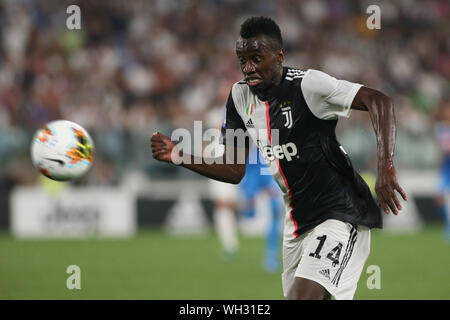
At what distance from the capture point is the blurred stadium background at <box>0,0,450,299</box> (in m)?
9.00

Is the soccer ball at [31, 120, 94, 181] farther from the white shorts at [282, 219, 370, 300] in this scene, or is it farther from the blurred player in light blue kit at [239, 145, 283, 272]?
the blurred player in light blue kit at [239, 145, 283, 272]

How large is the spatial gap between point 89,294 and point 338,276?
365 centimetres

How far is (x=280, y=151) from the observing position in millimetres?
4535

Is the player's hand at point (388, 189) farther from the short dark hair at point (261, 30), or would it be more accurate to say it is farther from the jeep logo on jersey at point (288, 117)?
the short dark hair at point (261, 30)

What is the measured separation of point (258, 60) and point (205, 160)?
743 millimetres

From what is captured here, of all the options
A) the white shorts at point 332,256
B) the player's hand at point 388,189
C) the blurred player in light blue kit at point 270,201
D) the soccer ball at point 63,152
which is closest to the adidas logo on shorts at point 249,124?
the white shorts at point 332,256

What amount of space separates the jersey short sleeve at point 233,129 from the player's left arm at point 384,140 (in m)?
0.85

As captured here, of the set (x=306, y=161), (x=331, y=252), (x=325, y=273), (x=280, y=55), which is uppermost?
(x=280, y=55)

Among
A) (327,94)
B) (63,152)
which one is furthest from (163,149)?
(63,152)

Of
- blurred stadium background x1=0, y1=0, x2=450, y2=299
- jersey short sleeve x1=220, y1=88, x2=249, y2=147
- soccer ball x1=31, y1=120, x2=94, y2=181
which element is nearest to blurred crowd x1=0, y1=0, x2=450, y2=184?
blurred stadium background x1=0, y1=0, x2=450, y2=299

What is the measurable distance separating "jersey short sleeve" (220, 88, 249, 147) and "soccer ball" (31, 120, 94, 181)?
45.2 inches

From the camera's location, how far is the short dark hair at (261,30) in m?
4.39

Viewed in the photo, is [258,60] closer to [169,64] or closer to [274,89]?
[274,89]

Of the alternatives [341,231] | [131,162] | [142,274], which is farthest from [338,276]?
[131,162]
